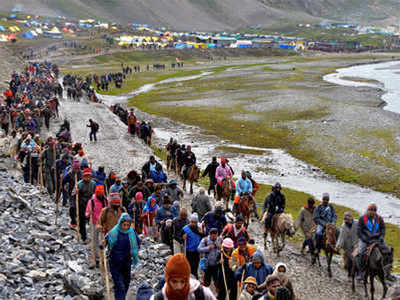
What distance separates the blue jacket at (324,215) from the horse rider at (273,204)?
61.5 inches

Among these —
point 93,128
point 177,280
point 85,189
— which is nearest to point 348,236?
point 85,189

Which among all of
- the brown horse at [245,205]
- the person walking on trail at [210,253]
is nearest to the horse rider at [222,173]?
the brown horse at [245,205]

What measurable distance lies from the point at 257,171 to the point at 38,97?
26951 millimetres

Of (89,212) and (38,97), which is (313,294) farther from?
(38,97)

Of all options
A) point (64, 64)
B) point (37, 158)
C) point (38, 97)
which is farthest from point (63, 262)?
point (64, 64)

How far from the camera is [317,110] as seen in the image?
53562 millimetres

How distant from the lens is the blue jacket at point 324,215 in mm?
14750

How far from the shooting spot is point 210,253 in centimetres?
1083

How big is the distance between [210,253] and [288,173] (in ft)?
68.6

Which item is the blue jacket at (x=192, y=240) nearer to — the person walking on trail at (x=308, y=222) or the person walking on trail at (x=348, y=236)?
the person walking on trail at (x=348, y=236)

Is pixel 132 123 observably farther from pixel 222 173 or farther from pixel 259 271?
pixel 259 271

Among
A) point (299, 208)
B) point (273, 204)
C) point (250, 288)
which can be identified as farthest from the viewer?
point (299, 208)

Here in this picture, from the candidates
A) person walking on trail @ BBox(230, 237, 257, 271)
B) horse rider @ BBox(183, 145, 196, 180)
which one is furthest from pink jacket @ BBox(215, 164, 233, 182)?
person walking on trail @ BBox(230, 237, 257, 271)

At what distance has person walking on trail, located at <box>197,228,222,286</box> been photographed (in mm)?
10781
